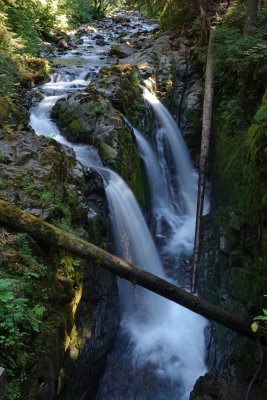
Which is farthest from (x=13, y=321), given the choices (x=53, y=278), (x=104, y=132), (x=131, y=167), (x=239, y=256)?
(x=104, y=132)

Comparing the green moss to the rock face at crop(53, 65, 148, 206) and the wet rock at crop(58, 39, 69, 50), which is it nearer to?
the rock face at crop(53, 65, 148, 206)

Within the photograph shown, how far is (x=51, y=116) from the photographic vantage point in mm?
9367

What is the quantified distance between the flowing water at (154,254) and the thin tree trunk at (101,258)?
2.13 meters

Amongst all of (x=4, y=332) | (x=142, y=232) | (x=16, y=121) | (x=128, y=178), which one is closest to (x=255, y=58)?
(x=128, y=178)

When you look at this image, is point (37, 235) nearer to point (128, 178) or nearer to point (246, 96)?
point (128, 178)

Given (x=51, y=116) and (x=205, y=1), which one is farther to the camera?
(x=205, y=1)

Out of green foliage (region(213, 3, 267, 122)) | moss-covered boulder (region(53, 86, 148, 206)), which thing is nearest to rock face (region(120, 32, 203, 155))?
green foliage (region(213, 3, 267, 122))

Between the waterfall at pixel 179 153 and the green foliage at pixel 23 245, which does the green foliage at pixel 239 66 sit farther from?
the green foliage at pixel 23 245

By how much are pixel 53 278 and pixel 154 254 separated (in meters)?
4.71

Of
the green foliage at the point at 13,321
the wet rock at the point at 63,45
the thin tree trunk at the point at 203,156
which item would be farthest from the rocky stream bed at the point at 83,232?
the wet rock at the point at 63,45

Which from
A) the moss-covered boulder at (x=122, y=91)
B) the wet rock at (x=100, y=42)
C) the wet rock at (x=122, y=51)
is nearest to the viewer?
the moss-covered boulder at (x=122, y=91)

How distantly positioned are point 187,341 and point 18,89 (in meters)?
9.10

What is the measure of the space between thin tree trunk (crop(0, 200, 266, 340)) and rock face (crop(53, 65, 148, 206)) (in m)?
3.90

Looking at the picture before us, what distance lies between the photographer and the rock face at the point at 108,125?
7.81 meters
